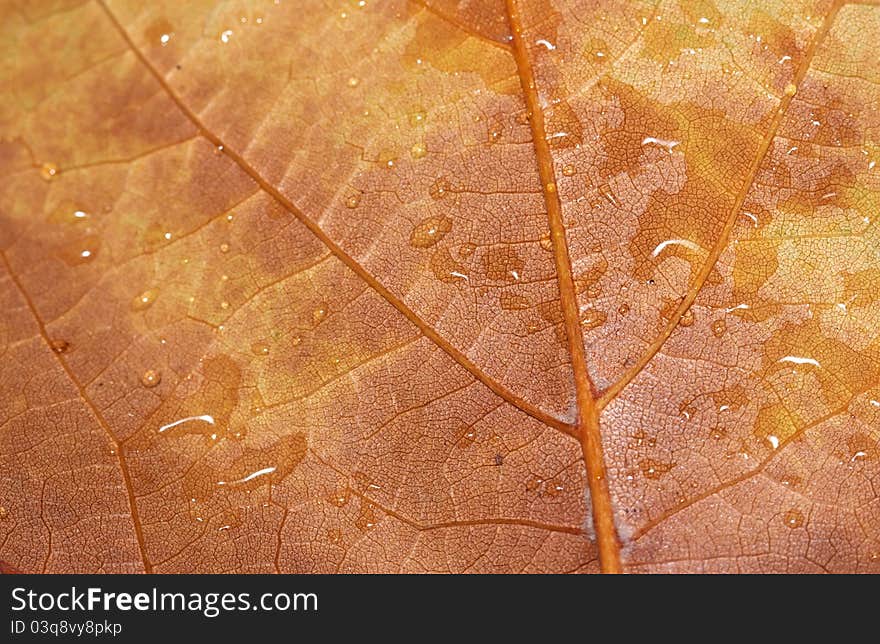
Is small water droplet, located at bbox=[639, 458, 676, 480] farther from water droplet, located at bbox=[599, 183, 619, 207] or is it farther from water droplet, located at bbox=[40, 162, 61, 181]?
water droplet, located at bbox=[40, 162, 61, 181]

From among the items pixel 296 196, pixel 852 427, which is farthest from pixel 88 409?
pixel 852 427

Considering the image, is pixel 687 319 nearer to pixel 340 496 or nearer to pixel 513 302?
pixel 513 302

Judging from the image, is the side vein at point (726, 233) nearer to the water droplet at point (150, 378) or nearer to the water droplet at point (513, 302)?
the water droplet at point (513, 302)

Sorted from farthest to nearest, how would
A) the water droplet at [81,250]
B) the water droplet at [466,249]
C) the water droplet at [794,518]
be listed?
the water droplet at [81,250], the water droplet at [466,249], the water droplet at [794,518]

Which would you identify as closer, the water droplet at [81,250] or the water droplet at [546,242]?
the water droplet at [546,242]

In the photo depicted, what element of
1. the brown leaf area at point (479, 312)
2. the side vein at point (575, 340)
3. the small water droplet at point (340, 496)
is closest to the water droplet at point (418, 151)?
the brown leaf area at point (479, 312)

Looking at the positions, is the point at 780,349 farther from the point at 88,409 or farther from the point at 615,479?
the point at 88,409
